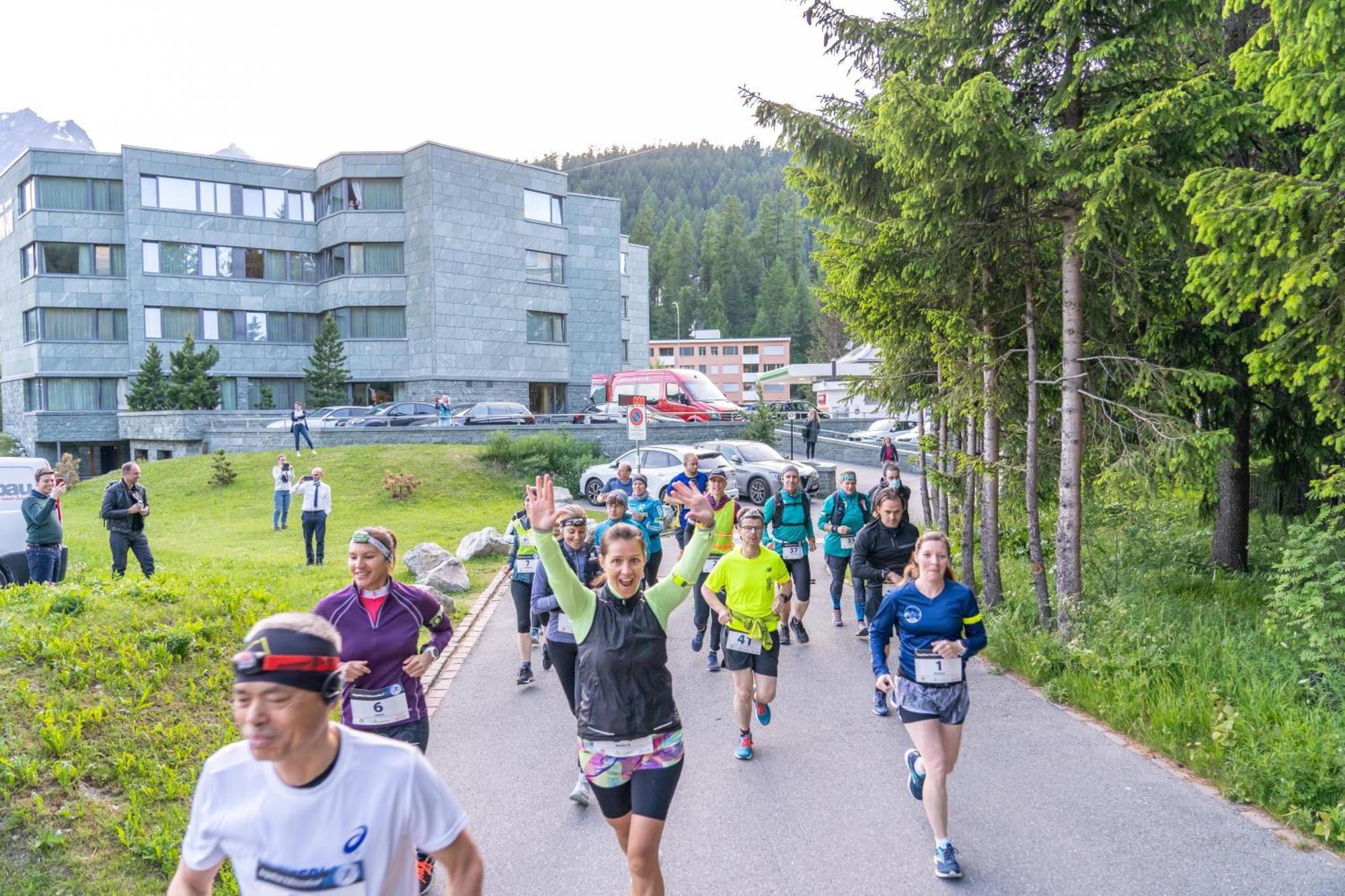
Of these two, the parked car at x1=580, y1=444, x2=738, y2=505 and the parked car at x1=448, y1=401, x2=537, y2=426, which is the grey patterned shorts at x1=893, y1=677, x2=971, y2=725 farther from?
the parked car at x1=448, y1=401, x2=537, y2=426

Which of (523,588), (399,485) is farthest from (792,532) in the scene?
(399,485)

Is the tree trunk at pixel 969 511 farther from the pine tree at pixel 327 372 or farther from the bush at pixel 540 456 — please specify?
the pine tree at pixel 327 372

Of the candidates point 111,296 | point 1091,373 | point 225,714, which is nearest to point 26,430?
point 111,296

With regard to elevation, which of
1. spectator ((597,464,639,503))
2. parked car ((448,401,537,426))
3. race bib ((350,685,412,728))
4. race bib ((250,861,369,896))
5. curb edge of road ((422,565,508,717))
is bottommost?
curb edge of road ((422,565,508,717))

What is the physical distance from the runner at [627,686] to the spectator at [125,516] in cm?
1002

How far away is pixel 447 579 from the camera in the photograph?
13617 millimetres

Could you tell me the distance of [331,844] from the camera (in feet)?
7.42

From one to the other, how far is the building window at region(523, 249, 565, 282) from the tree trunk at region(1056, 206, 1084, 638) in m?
42.2

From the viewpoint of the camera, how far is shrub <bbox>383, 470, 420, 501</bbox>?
85.5ft

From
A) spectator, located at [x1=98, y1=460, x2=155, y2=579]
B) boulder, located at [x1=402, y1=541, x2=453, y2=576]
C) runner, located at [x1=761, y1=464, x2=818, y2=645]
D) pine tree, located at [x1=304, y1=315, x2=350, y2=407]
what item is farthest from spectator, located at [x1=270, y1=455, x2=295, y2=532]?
pine tree, located at [x1=304, y1=315, x2=350, y2=407]

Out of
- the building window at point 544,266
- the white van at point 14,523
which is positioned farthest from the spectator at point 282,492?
the building window at point 544,266

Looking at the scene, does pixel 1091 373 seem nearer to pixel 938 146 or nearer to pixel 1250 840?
pixel 938 146

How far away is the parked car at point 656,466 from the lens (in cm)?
2405

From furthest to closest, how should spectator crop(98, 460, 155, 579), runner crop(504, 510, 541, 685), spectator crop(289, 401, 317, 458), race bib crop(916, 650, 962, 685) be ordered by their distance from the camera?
spectator crop(289, 401, 317, 458) < spectator crop(98, 460, 155, 579) < runner crop(504, 510, 541, 685) < race bib crop(916, 650, 962, 685)
